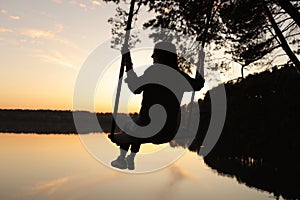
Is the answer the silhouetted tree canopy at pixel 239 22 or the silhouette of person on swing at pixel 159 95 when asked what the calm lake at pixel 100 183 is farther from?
the silhouette of person on swing at pixel 159 95

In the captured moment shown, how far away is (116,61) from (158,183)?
3122 cm

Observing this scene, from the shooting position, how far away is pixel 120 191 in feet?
98.4

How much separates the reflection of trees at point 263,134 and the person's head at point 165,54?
24583 mm

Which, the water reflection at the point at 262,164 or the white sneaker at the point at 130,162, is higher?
the white sneaker at the point at 130,162

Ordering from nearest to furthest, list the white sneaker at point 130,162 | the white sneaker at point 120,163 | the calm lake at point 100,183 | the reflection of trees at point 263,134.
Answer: the white sneaker at point 120,163
the white sneaker at point 130,162
the calm lake at point 100,183
the reflection of trees at point 263,134

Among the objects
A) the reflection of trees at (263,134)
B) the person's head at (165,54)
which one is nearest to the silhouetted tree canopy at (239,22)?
the person's head at (165,54)

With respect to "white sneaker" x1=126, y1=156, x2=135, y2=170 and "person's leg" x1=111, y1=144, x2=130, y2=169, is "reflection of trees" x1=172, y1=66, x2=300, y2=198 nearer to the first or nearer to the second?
"white sneaker" x1=126, y1=156, x2=135, y2=170

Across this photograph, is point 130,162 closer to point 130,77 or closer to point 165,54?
point 130,77

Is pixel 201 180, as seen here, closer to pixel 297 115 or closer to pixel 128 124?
pixel 297 115

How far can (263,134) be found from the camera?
44.6 meters

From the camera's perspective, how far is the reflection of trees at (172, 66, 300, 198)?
33.0 meters

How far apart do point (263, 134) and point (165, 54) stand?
42.4m

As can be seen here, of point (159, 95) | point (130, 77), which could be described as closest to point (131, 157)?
point (159, 95)

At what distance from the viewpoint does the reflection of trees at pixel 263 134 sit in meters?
33.0
